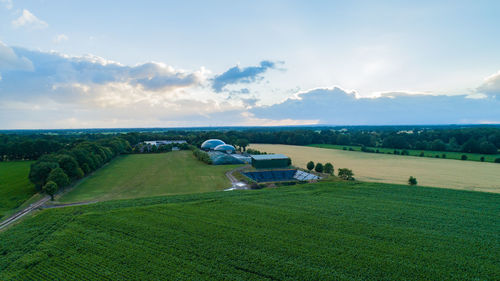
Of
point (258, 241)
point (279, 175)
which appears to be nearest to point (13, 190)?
point (258, 241)

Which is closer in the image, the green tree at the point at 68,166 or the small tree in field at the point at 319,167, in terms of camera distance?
the green tree at the point at 68,166

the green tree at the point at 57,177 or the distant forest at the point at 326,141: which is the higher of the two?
the distant forest at the point at 326,141

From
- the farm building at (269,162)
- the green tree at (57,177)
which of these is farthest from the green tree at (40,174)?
the farm building at (269,162)

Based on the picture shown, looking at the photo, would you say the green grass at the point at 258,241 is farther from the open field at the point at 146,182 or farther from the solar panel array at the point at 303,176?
the solar panel array at the point at 303,176

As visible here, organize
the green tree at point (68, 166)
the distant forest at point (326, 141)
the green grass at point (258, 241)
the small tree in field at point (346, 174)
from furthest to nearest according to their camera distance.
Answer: the distant forest at point (326, 141) < the small tree in field at point (346, 174) < the green tree at point (68, 166) < the green grass at point (258, 241)

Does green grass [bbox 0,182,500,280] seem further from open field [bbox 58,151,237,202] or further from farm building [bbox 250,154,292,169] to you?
farm building [bbox 250,154,292,169]

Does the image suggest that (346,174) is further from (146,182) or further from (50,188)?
(50,188)

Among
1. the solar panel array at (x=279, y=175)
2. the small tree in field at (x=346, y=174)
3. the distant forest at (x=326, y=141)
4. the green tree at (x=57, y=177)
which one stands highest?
the distant forest at (x=326, y=141)
